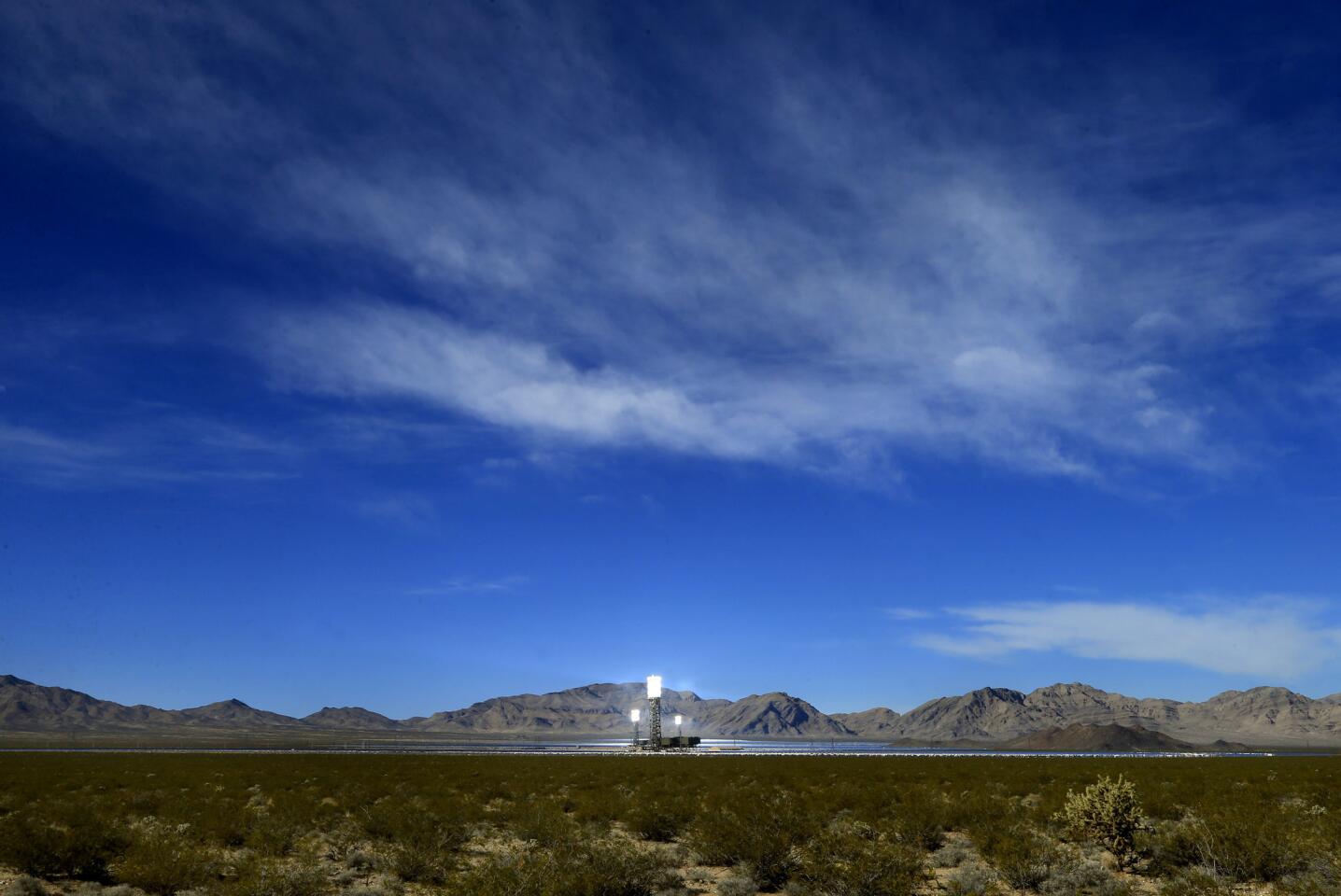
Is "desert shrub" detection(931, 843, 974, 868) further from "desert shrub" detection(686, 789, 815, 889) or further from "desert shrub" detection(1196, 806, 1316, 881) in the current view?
"desert shrub" detection(1196, 806, 1316, 881)

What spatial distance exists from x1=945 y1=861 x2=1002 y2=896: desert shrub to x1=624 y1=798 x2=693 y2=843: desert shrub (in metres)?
8.90

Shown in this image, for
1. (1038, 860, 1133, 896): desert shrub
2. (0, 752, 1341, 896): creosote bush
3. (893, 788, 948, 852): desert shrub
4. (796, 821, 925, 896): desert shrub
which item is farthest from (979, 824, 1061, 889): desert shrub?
(893, 788, 948, 852): desert shrub

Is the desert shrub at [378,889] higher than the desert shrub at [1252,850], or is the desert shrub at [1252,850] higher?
the desert shrub at [1252,850]

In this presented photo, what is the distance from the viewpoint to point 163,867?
17.7 meters

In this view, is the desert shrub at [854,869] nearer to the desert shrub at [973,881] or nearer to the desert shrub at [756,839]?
the desert shrub at [756,839]

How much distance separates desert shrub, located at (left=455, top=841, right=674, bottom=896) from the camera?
15.6 m

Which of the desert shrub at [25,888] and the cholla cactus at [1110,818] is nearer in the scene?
the desert shrub at [25,888]

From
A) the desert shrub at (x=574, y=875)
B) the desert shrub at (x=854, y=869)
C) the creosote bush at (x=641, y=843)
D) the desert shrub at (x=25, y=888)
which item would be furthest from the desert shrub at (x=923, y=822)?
the desert shrub at (x=25, y=888)

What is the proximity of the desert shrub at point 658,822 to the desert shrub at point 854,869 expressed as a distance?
7027 millimetres

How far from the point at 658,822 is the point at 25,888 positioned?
51.0ft

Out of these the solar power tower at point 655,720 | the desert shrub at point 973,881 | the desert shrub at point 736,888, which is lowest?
the desert shrub at point 736,888

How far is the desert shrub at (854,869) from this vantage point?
16.5 metres

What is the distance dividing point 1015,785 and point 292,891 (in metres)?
38.1

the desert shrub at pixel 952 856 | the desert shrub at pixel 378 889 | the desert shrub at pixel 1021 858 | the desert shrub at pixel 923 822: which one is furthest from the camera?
the desert shrub at pixel 923 822
